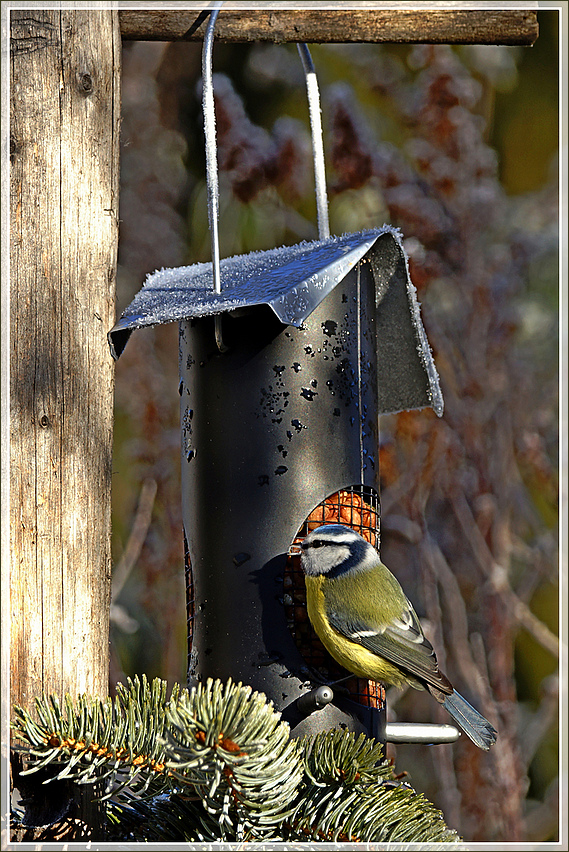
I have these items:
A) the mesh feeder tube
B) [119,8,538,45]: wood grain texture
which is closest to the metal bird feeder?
the mesh feeder tube

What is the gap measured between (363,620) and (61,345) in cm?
87

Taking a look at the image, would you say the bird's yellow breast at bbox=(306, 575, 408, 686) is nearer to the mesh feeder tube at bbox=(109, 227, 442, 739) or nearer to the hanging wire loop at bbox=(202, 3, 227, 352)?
Result: the mesh feeder tube at bbox=(109, 227, 442, 739)

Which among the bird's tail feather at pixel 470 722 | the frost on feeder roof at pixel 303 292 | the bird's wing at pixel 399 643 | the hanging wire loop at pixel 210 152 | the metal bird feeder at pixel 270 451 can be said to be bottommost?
the bird's tail feather at pixel 470 722

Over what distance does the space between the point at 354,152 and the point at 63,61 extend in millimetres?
3155

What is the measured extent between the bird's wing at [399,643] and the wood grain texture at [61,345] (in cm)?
53

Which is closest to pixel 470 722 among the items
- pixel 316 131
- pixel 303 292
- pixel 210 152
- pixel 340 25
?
pixel 303 292

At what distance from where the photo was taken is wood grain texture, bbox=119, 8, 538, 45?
7.00ft

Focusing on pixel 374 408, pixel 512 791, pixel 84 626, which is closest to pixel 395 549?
pixel 512 791

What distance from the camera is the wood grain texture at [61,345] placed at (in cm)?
183

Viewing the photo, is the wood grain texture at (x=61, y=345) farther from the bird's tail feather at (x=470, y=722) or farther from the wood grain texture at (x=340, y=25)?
the bird's tail feather at (x=470, y=722)

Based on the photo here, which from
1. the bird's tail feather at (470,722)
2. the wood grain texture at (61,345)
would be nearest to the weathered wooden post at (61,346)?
the wood grain texture at (61,345)

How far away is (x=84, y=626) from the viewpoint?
1.89m

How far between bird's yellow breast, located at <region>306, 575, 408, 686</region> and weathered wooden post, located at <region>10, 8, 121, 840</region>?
46cm

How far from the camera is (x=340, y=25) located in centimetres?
219
